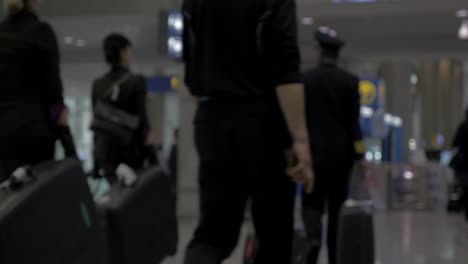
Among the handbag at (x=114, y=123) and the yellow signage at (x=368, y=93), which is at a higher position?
the handbag at (x=114, y=123)

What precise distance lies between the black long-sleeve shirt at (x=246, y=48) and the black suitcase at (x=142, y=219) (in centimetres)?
109

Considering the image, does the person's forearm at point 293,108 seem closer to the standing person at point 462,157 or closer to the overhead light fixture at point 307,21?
the standing person at point 462,157

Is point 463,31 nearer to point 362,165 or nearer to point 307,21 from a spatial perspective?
point 307,21

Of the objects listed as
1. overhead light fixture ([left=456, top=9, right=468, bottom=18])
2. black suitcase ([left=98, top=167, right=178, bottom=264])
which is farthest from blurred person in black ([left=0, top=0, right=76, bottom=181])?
overhead light fixture ([left=456, top=9, right=468, bottom=18])

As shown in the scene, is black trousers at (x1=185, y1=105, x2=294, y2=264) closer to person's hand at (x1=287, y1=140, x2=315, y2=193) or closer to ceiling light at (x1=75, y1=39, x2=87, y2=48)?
person's hand at (x1=287, y1=140, x2=315, y2=193)

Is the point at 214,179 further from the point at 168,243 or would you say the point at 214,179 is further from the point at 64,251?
the point at 168,243

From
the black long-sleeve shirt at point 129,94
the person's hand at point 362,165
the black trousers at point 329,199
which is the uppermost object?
the black long-sleeve shirt at point 129,94

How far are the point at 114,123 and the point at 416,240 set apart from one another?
12.9ft

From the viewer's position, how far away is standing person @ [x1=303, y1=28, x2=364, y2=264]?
382cm

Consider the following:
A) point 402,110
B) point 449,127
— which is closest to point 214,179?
point 402,110

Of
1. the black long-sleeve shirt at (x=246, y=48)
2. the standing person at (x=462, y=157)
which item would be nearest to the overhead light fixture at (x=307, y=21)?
the standing person at (x=462, y=157)

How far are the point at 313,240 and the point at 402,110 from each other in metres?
15.4

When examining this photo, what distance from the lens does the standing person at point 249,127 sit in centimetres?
204

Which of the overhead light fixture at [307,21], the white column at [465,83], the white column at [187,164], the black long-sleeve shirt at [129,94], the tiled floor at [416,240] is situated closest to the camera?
the black long-sleeve shirt at [129,94]
